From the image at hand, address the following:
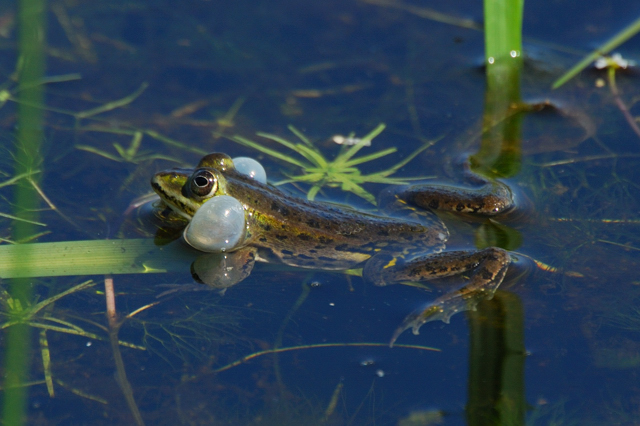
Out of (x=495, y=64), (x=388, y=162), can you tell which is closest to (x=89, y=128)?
(x=388, y=162)

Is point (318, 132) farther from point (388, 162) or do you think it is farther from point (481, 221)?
point (481, 221)

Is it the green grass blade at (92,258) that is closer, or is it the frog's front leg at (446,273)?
the frog's front leg at (446,273)

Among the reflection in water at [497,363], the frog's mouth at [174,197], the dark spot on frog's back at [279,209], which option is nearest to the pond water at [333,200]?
the reflection in water at [497,363]

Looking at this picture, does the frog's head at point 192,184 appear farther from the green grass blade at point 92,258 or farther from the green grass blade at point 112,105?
the green grass blade at point 112,105

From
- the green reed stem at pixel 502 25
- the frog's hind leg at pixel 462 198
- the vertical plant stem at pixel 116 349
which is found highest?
the green reed stem at pixel 502 25

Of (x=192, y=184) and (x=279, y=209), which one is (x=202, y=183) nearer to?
(x=192, y=184)

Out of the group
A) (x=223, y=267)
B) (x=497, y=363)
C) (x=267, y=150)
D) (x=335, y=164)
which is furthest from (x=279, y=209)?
(x=497, y=363)
